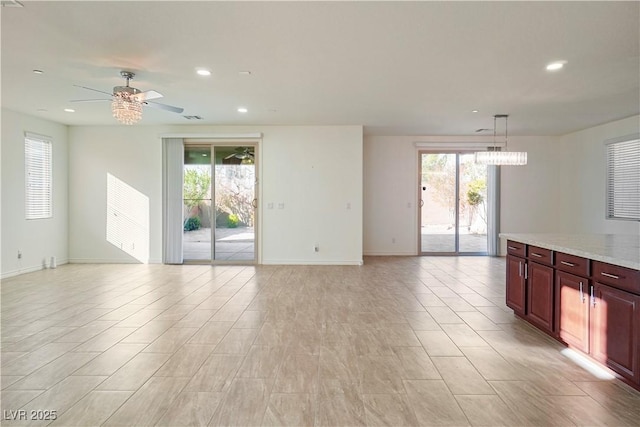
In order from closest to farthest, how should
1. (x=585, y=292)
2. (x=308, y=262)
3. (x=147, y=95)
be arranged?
1. (x=585, y=292)
2. (x=147, y=95)
3. (x=308, y=262)

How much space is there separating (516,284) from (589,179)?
16.2 ft

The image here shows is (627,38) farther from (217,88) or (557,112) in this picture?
(217,88)

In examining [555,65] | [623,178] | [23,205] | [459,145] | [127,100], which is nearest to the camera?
[555,65]

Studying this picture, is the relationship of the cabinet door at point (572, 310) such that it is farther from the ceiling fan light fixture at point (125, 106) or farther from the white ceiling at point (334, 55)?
the ceiling fan light fixture at point (125, 106)

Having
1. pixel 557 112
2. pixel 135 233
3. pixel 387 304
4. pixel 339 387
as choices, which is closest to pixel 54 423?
pixel 339 387

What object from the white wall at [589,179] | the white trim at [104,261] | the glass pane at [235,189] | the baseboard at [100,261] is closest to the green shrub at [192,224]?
the glass pane at [235,189]

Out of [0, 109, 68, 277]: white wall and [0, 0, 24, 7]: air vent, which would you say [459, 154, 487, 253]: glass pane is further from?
[0, 109, 68, 277]: white wall

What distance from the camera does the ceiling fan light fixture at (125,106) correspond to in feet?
12.7

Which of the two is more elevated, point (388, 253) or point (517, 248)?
point (517, 248)

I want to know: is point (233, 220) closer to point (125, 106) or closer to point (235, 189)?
point (235, 189)

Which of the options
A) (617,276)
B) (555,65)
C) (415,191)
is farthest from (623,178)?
(617,276)

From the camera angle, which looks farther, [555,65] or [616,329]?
[555,65]

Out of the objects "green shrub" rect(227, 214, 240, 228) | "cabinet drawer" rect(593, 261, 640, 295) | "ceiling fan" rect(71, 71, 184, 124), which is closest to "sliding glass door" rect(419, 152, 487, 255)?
"green shrub" rect(227, 214, 240, 228)

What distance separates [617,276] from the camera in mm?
2537
